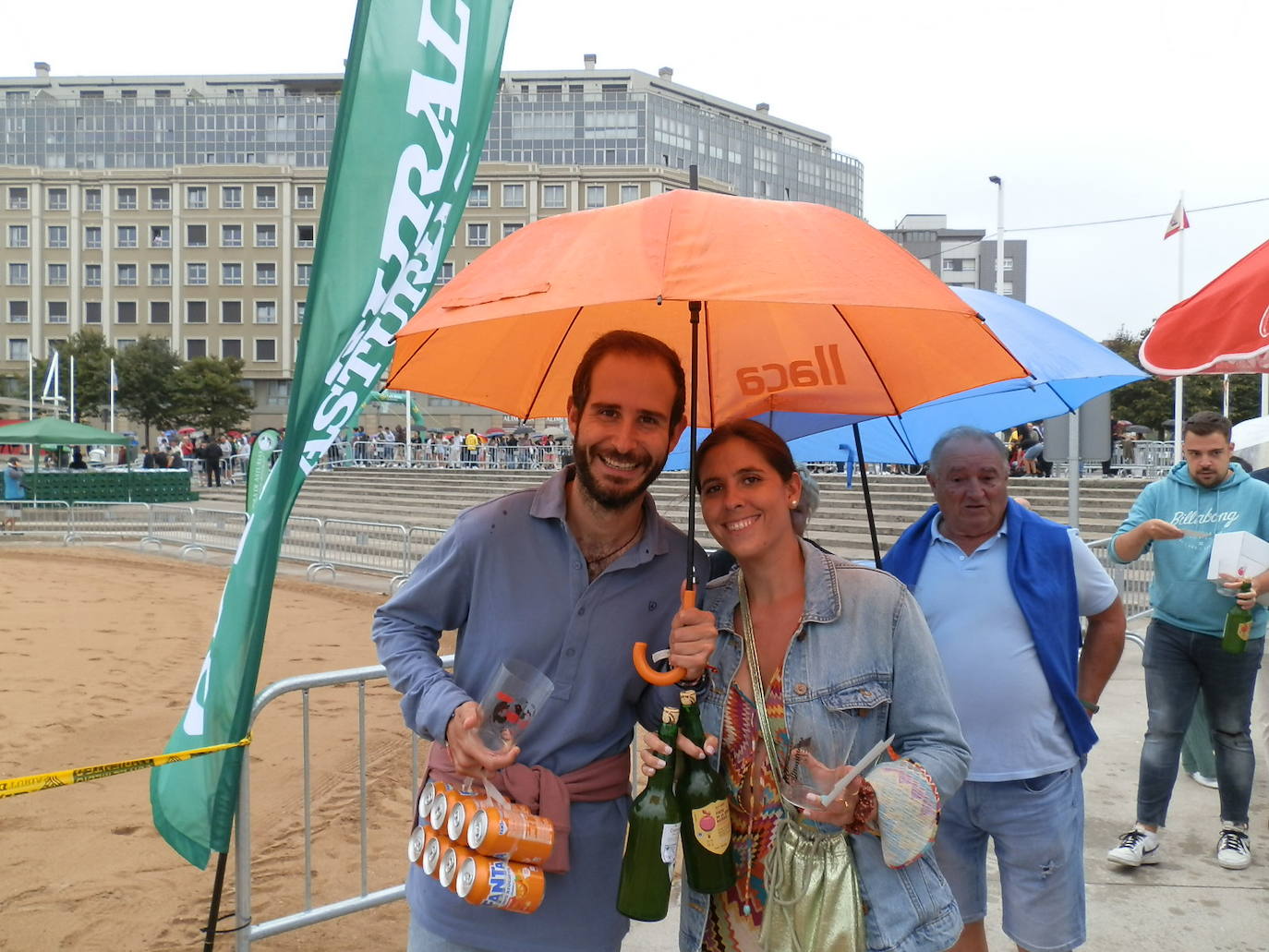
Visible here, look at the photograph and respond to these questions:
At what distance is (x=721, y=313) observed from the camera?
292cm

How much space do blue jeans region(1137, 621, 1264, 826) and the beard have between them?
373 centimetres

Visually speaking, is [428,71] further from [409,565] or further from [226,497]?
[226,497]

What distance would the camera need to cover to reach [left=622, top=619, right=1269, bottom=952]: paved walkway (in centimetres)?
426

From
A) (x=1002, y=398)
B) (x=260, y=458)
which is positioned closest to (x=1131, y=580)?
(x=1002, y=398)

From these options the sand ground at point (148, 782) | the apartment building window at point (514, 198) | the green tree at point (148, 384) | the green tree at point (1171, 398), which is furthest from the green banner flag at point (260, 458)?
the apartment building window at point (514, 198)

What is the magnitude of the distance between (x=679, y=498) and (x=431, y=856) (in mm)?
20409

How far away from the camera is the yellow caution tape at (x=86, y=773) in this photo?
2.83 metres

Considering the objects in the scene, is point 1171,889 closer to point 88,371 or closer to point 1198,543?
point 1198,543

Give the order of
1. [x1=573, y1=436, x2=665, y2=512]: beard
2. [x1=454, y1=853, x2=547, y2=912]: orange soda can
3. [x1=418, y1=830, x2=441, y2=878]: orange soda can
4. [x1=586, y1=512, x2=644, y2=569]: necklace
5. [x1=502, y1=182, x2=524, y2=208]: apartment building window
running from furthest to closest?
1. [x1=502, y1=182, x2=524, y2=208]: apartment building window
2. [x1=586, y1=512, x2=644, y2=569]: necklace
3. [x1=573, y1=436, x2=665, y2=512]: beard
4. [x1=418, y1=830, x2=441, y2=878]: orange soda can
5. [x1=454, y1=853, x2=547, y2=912]: orange soda can

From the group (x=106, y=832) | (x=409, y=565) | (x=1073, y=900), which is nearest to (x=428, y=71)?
(x=1073, y=900)

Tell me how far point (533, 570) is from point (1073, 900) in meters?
2.04

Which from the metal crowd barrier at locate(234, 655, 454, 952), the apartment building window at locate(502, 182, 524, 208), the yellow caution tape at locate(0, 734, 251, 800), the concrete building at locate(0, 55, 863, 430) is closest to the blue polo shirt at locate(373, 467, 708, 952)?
the yellow caution tape at locate(0, 734, 251, 800)

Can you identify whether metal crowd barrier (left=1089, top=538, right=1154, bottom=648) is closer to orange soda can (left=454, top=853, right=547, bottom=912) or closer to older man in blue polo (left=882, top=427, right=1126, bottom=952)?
older man in blue polo (left=882, top=427, right=1126, bottom=952)

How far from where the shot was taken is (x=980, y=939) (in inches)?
132
